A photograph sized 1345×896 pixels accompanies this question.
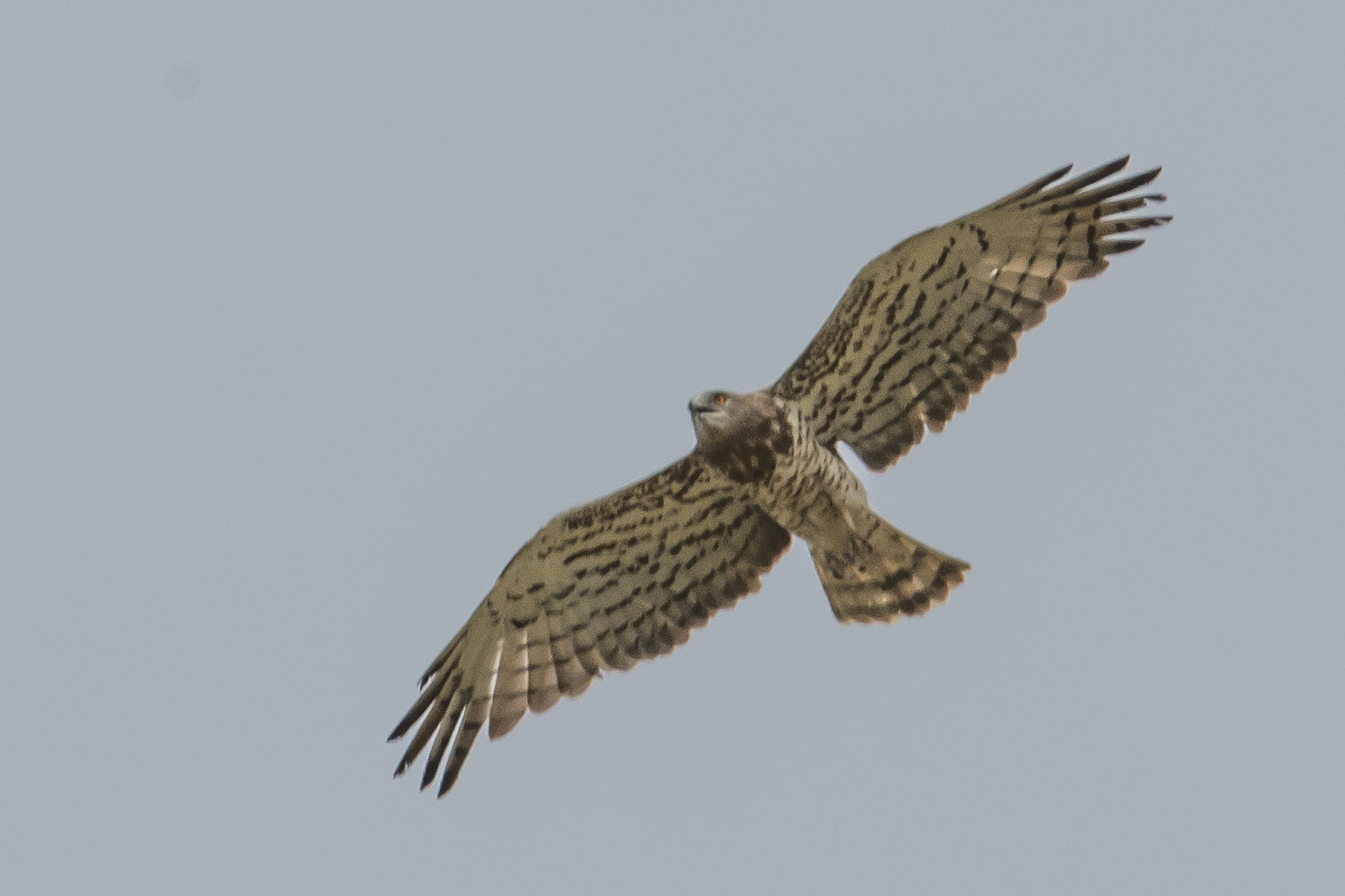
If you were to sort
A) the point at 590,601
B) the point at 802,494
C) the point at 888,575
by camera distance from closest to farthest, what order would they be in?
the point at 802,494
the point at 888,575
the point at 590,601

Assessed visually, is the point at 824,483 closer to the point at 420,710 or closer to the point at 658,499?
the point at 658,499

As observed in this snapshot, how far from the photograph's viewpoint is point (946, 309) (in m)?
12.6

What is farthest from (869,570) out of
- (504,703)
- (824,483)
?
(504,703)

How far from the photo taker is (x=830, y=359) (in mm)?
12680

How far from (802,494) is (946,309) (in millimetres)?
1421

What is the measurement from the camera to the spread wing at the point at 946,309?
12.4m

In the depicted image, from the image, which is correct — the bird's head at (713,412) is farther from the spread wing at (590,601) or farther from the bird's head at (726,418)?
the spread wing at (590,601)

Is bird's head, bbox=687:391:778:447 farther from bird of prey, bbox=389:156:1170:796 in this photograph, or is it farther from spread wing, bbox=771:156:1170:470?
spread wing, bbox=771:156:1170:470

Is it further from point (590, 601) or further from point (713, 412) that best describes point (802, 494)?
point (590, 601)

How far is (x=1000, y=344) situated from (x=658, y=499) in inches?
89.7

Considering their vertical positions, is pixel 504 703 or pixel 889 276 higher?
pixel 889 276

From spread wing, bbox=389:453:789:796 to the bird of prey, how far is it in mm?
10

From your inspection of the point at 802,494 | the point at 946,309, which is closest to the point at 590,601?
the point at 802,494

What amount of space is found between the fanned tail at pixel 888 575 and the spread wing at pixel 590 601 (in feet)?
1.48
